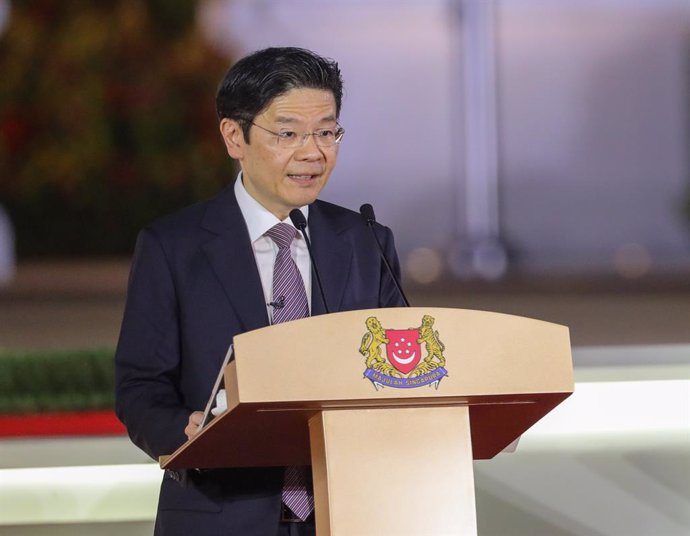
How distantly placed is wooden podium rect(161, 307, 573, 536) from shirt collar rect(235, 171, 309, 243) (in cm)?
45

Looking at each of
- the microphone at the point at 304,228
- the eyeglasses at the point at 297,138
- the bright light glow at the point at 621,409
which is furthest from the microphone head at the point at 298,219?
the bright light glow at the point at 621,409

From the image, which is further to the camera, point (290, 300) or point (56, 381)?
point (56, 381)

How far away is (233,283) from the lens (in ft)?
6.79

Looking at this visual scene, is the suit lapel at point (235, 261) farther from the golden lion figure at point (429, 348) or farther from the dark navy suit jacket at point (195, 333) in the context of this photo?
the golden lion figure at point (429, 348)

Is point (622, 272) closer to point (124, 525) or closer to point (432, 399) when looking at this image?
point (124, 525)

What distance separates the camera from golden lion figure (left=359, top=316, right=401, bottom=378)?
5.48 ft

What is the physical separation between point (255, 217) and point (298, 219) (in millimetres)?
102

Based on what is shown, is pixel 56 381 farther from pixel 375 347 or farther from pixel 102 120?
pixel 102 120

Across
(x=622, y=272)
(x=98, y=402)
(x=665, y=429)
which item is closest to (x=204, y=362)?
(x=98, y=402)

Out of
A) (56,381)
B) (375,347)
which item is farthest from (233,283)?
(56,381)

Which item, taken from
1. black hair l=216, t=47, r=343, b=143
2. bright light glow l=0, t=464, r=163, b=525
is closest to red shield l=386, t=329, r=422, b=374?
black hair l=216, t=47, r=343, b=143

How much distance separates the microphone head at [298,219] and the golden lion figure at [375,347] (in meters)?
0.42

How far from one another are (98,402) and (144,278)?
112 inches

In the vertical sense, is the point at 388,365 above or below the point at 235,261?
below
